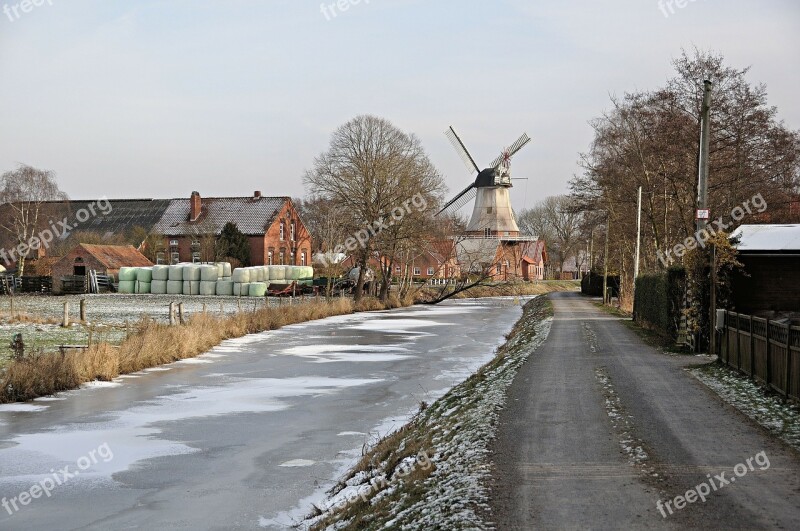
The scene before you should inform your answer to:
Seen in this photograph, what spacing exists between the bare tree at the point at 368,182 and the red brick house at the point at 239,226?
33073mm

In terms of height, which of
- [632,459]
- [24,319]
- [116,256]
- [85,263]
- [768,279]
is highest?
[116,256]

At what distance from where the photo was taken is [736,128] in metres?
36.0

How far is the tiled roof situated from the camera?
289 feet

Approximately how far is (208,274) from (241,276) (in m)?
3.88

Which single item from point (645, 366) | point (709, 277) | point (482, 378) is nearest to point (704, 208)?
point (709, 277)

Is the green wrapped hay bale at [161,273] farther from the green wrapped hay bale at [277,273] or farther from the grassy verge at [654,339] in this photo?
the grassy verge at [654,339]

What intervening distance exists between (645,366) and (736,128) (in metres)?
21.5

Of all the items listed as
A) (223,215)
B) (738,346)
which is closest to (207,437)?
(738,346)

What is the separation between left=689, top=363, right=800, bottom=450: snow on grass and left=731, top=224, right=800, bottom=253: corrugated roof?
6078 millimetres

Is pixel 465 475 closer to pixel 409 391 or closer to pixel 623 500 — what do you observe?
pixel 623 500

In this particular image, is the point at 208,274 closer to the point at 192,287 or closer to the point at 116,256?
the point at 192,287

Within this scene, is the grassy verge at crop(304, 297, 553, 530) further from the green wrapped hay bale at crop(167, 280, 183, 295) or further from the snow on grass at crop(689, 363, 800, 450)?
the green wrapped hay bale at crop(167, 280, 183, 295)

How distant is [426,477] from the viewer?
30.4ft

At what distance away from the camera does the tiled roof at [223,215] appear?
289 ft
